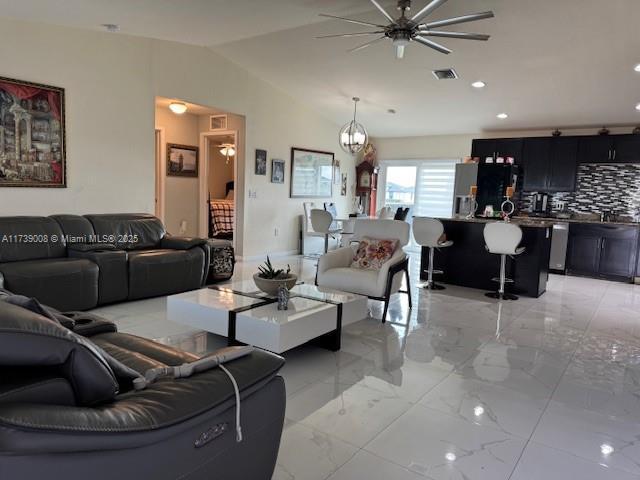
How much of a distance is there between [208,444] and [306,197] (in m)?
7.29

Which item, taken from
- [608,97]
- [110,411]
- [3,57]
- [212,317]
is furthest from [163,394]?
[608,97]

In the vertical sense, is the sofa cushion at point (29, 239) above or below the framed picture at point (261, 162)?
below

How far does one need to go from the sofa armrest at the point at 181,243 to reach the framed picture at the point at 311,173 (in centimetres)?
315

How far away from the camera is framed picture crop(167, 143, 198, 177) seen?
25.5 ft

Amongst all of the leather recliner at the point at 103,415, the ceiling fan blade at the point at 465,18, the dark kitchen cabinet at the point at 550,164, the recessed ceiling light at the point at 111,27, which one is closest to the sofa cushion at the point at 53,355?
the leather recliner at the point at 103,415

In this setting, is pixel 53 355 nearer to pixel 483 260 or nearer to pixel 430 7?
pixel 430 7

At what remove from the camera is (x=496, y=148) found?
26.0 ft

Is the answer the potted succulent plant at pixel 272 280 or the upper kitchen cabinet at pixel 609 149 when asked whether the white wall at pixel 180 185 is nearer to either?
the potted succulent plant at pixel 272 280

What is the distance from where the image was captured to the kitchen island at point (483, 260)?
5.48 metres

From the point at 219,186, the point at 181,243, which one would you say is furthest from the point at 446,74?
the point at 219,186

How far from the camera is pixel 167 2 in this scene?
4020mm

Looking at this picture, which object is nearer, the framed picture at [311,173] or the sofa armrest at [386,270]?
the sofa armrest at [386,270]

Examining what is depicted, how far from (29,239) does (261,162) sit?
384 cm

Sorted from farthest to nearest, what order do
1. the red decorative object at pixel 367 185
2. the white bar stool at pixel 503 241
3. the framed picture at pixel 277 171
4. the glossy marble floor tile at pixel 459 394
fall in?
the red decorative object at pixel 367 185, the framed picture at pixel 277 171, the white bar stool at pixel 503 241, the glossy marble floor tile at pixel 459 394
